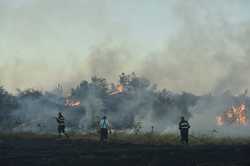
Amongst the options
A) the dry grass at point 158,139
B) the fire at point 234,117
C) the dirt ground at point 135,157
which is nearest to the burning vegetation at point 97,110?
the fire at point 234,117

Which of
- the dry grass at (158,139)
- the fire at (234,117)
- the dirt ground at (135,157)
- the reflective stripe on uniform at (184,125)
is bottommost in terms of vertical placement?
the dirt ground at (135,157)

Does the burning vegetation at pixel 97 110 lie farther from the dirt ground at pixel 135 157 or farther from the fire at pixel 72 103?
the dirt ground at pixel 135 157

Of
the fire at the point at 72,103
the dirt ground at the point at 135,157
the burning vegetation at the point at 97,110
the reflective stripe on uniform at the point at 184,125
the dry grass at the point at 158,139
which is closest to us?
the dirt ground at the point at 135,157

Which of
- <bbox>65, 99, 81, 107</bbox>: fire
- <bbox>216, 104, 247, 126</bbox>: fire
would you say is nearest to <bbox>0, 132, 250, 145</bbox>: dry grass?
<bbox>65, 99, 81, 107</bbox>: fire

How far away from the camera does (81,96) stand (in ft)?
221

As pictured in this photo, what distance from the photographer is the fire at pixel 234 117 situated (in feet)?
200

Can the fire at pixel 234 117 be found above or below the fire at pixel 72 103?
below

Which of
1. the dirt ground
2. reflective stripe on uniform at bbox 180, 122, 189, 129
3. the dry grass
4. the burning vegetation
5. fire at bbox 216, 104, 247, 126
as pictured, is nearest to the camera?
the dirt ground

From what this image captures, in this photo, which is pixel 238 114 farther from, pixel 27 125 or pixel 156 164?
pixel 156 164

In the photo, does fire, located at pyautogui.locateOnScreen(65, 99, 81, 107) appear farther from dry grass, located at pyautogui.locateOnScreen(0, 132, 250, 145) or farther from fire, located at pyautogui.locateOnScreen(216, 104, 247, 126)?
dry grass, located at pyautogui.locateOnScreen(0, 132, 250, 145)

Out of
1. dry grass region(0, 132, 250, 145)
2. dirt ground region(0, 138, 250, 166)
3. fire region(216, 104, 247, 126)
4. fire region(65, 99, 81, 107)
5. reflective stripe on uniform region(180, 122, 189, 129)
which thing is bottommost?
dirt ground region(0, 138, 250, 166)

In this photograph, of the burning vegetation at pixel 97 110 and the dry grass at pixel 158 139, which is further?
the burning vegetation at pixel 97 110

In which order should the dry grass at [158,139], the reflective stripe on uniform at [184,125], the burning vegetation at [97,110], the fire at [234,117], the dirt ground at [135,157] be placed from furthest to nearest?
1. the fire at [234,117]
2. the burning vegetation at [97,110]
3. the dry grass at [158,139]
4. the reflective stripe on uniform at [184,125]
5. the dirt ground at [135,157]

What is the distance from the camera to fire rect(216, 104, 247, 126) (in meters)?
60.9
